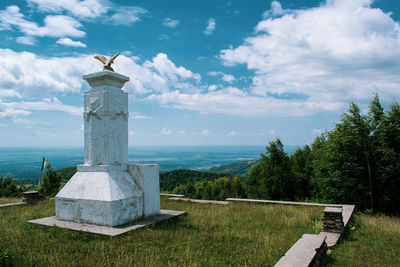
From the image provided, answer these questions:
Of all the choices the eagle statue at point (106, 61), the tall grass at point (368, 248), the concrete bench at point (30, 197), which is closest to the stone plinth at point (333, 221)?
the tall grass at point (368, 248)

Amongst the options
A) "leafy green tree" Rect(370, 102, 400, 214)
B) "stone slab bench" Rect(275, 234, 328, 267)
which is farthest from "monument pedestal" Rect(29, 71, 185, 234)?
"leafy green tree" Rect(370, 102, 400, 214)

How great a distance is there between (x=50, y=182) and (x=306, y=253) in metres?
16.6

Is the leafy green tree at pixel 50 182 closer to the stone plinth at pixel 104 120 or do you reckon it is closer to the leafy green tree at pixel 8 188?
the leafy green tree at pixel 8 188

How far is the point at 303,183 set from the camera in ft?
61.5

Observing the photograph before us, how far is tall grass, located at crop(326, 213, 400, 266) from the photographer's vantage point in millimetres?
4438

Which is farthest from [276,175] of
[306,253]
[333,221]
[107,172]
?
[306,253]

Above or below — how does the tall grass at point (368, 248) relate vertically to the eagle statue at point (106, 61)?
below

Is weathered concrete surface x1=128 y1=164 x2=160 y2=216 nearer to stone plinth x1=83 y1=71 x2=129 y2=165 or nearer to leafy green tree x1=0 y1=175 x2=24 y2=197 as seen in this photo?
stone plinth x1=83 y1=71 x2=129 y2=165

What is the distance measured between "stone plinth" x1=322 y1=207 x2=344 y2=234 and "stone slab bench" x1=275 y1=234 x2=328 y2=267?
1.63m

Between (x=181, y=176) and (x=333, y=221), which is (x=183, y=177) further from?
(x=333, y=221)

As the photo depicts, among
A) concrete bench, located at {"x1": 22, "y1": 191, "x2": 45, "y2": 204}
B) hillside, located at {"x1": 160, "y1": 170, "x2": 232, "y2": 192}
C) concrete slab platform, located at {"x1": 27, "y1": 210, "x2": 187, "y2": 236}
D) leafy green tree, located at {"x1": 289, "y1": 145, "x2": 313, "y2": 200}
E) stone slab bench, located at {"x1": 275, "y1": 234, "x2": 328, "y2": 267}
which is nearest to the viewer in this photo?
stone slab bench, located at {"x1": 275, "y1": 234, "x2": 328, "y2": 267}

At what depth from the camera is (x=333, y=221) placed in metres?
6.02

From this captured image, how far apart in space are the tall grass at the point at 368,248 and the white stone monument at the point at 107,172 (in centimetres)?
454

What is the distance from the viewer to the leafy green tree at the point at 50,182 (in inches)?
635
